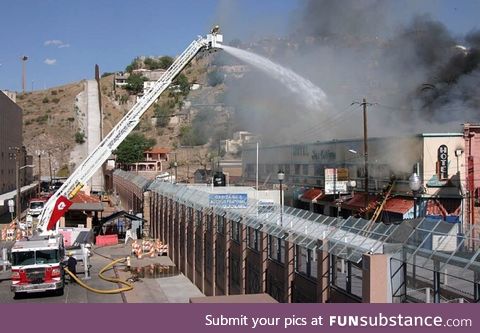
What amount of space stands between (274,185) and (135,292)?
23745 millimetres

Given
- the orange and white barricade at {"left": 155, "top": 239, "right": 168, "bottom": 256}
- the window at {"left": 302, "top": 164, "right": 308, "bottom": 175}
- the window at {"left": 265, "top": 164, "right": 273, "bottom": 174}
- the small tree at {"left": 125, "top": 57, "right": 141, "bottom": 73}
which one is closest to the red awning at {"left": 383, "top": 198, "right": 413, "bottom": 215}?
the orange and white barricade at {"left": 155, "top": 239, "right": 168, "bottom": 256}

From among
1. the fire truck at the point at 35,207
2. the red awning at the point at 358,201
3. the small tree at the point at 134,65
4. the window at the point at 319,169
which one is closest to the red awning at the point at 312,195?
the window at the point at 319,169

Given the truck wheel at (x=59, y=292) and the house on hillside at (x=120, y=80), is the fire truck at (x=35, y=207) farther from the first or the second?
the house on hillside at (x=120, y=80)

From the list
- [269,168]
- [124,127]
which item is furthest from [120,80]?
[124,127]

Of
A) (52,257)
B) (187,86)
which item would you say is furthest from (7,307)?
(187,86)

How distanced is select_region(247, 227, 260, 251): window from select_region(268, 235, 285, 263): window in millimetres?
1055

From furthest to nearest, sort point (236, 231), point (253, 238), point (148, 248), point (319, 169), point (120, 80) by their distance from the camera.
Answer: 1. point (120, 80)
2. point (319, 169)
3. point (148, 248)
4. point (236, 231)
5. point (253, 238)

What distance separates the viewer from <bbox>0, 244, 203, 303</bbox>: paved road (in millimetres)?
19031

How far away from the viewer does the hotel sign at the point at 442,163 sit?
28938mm

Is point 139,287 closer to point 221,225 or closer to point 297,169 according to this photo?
point 221,225

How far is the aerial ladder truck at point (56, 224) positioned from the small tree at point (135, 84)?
105243 mm

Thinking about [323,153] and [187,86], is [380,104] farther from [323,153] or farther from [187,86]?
[187,86]

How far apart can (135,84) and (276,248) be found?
12624 centimetres

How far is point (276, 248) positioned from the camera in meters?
15.2
